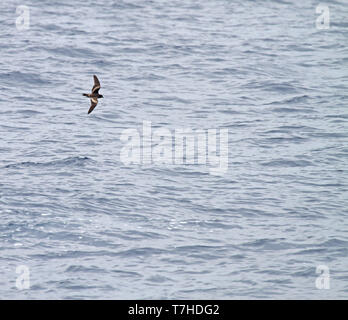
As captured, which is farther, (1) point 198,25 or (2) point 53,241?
(1) point 198,25

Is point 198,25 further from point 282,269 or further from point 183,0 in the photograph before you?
point 282,269

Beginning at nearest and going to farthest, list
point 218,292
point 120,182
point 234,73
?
point 218,292
point 120,182
point 234,73

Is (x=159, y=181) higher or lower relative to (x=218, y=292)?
higher

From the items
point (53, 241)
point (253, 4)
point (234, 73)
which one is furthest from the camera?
point (253, 4)

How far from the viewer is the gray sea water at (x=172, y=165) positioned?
82.1 feet

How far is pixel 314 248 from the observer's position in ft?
87.6

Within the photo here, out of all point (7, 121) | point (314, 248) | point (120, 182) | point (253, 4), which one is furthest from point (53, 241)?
point (253, 4)

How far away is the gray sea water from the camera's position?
82.1ft

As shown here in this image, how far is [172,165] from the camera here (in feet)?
106

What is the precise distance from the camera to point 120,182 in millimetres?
30750

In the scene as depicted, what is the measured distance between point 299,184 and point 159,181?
4.57 meters
